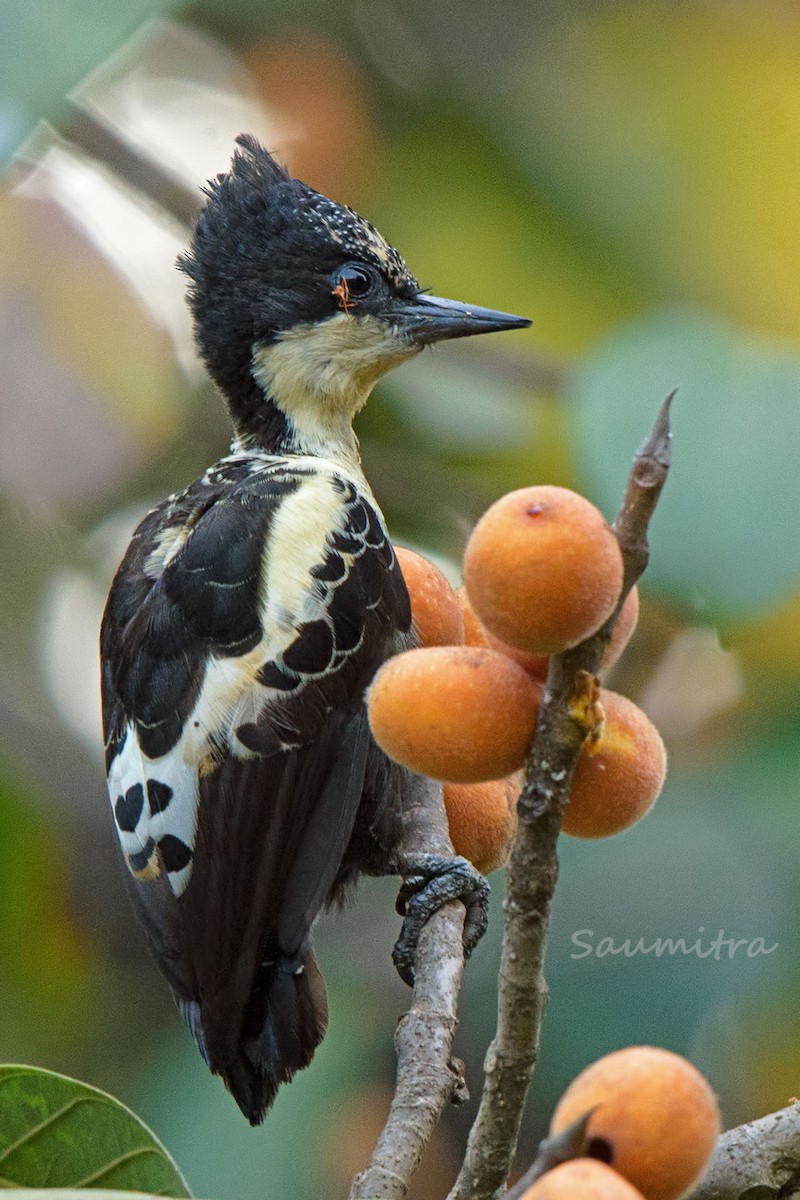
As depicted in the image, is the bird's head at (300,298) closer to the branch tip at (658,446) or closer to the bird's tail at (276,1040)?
the bird's tail at (276,1040)

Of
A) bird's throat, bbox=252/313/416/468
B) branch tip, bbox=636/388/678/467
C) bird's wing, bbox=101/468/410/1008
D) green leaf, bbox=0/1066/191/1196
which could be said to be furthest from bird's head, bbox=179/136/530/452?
branch tip, bbox=636/388/678/467

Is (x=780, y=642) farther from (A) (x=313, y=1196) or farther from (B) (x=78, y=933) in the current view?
(B) (x=78, y=933)

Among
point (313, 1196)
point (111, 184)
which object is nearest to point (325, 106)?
point (111, 184)

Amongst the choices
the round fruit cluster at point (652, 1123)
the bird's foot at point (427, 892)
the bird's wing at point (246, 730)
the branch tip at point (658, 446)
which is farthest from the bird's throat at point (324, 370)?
the round fruit cluster at point (652, 1123)

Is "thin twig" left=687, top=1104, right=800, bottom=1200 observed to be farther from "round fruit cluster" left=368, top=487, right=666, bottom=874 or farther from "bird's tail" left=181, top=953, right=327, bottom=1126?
"bird's tail" left=181, top=953, right=327, bottom=1126

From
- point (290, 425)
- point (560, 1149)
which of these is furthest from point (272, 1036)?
point (560, 1149)

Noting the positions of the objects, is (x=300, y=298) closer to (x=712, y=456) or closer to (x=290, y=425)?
(x=290, y=425)
